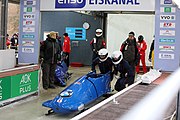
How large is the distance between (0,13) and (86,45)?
21.7 ft

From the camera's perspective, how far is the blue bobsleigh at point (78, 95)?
5363 millimetres

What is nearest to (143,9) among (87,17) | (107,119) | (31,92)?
(31,92)

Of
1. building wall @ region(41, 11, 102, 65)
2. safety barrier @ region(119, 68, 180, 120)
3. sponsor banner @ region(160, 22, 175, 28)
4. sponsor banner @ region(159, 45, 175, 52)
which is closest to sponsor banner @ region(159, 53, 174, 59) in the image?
sponsor banner @ region(159, 45, 175, 52)

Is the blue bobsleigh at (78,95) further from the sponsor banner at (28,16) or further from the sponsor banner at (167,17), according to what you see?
the sponsor banner at (28,16)

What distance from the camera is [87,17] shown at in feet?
48.3

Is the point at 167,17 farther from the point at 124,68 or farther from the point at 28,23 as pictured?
the point at 28,23

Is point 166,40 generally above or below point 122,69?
above

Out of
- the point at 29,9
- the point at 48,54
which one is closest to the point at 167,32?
the point at 48,54

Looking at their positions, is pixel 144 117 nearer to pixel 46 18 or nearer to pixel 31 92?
pixel 31 92

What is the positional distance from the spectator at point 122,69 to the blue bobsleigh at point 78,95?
1.12ft

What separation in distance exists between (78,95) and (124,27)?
340 inches

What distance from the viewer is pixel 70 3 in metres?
7.78

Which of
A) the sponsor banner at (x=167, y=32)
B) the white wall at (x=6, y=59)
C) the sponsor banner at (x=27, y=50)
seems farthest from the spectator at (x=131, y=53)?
the white wall at (x=6, y=59)

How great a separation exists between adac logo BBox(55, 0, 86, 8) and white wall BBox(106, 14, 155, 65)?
620cm
